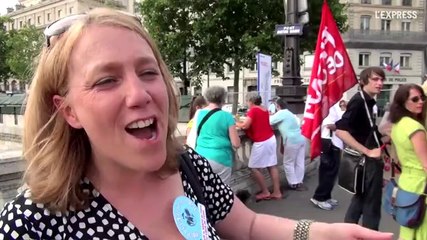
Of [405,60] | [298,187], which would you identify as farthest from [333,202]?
[405,60]

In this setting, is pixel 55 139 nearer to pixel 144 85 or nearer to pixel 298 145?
pixel 144 85

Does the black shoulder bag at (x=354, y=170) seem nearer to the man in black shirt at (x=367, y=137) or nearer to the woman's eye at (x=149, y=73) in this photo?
the man in black shirt at (x=367, y=137)

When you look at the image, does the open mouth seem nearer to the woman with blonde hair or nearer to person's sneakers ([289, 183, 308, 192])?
the woman with blonde hair

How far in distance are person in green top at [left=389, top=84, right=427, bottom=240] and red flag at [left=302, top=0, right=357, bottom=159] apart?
3.34 feet

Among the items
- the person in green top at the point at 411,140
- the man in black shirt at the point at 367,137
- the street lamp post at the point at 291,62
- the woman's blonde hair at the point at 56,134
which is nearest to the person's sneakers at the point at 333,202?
the man in black shirt at the point at 367,137

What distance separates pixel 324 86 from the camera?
5.13 meters

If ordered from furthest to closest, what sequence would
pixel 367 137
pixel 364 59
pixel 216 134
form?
pixel 364 59 → pixel 216 134 → pixel 367 137

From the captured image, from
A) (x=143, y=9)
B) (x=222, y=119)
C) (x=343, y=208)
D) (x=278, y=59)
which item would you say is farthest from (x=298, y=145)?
(x=143, y=9)

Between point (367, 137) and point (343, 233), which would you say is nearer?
point (343, 233)

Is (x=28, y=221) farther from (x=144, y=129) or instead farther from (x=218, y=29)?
(x=218, y=29)

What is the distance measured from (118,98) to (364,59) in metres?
48.9

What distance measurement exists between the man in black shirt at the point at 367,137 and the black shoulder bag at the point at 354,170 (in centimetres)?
3

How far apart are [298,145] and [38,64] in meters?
6.38

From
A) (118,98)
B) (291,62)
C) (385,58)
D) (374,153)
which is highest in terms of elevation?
(385,58)
